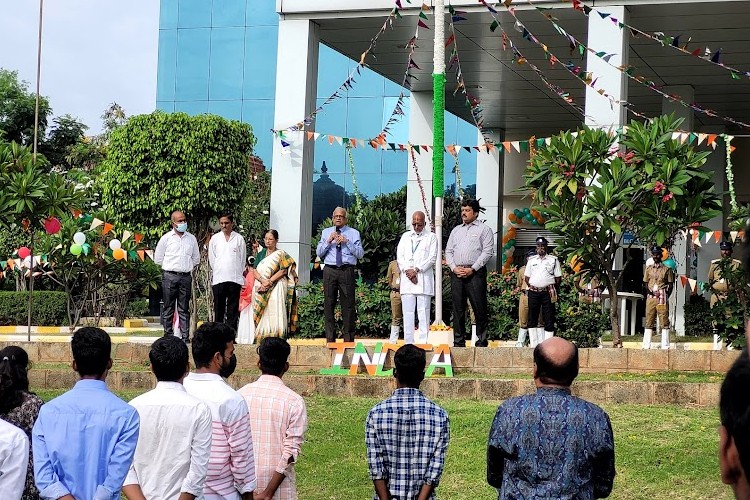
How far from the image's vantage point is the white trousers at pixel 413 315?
1274cm

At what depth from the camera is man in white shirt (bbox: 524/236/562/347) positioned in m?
14.1

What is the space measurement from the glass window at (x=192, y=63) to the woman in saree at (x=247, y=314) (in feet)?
63.9

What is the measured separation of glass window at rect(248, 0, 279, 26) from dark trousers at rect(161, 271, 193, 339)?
19.4m

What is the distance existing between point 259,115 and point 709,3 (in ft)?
60.7

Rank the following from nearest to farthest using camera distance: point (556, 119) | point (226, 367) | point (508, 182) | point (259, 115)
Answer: point (226, 367) < point (556, 119) < point (508, 182) < point (259, 115)

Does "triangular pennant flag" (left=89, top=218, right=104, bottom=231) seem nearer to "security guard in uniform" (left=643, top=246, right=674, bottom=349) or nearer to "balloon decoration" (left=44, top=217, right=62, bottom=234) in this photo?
"balloon decoration" (left=44, top=217, right=62, bottom=234)

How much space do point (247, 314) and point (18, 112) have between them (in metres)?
26.2

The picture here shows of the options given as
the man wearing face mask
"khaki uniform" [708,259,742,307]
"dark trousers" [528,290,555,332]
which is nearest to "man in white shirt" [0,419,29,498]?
the man wearing face mask

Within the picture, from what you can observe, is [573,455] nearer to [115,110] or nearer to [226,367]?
[226,367]

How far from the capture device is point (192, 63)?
3272 centimetres

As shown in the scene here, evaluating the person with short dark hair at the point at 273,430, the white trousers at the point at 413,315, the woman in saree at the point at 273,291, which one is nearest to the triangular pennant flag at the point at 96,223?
the woman in saree at the point at 273,291

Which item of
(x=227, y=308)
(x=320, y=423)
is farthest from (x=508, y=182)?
(x=320, y=423)

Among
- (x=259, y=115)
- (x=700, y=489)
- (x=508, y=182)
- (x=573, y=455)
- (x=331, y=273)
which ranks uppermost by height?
(x=259, y=115)

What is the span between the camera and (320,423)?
33.3ft
